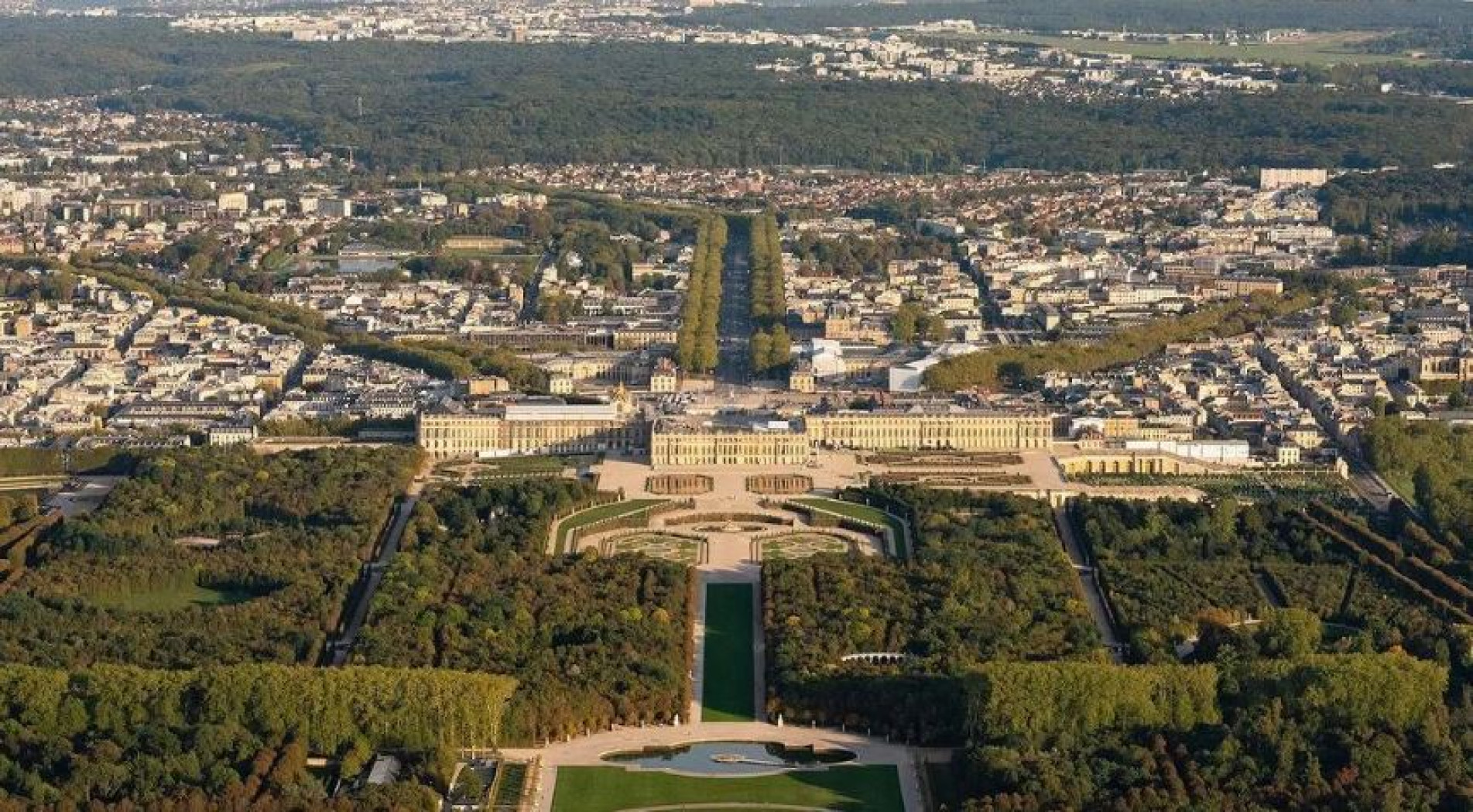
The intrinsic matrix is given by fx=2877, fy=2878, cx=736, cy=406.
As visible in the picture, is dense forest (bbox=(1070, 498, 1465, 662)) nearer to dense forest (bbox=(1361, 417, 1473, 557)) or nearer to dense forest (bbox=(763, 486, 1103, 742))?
dense forest (bbox=(763, 486, 1103, 742))

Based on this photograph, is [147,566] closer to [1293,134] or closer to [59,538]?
[59,538]

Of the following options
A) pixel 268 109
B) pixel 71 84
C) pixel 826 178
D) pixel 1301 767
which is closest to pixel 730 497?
pixel 1301 767

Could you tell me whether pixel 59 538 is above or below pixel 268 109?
above

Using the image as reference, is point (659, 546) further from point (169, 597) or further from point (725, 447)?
point (169, 597)

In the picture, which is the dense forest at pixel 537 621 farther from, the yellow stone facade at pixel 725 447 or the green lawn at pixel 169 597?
the yellow stone facade at pixel 725 447

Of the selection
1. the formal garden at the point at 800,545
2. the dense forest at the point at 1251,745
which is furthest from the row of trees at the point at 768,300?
the dense forest at the point at 1251,745

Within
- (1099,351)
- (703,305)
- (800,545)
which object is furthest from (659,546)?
(703,305)

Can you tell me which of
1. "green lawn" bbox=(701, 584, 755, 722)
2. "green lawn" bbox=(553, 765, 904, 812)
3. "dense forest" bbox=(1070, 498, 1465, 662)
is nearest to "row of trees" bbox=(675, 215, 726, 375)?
"dense forest" bbox=(1070, 498, 1465, 662)
